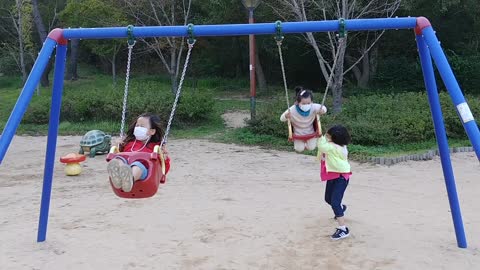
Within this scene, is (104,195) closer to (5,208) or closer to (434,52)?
(5,208)

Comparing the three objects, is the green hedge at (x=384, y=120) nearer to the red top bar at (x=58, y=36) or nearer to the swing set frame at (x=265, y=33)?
the swing set frame at (x=265, y=33)

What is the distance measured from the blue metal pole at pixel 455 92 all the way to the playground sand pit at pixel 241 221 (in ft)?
4.13

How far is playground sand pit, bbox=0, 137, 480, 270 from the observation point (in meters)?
4.79

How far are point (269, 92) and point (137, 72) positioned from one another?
9645 mm

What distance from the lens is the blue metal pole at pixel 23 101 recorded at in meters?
4.11

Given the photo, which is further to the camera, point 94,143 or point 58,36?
point 94,143

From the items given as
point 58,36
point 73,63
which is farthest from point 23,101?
point 73,63

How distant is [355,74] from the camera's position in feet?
70.3

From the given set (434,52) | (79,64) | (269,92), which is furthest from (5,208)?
(79,64)

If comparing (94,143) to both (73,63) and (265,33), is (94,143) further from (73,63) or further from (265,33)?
(73,63)

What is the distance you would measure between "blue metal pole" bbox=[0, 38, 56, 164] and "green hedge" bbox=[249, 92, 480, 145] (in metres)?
7.69

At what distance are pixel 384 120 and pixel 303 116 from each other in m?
6.93

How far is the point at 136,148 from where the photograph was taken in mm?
4691

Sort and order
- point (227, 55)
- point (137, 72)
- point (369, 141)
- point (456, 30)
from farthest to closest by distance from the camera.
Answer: point (137, 72) < point (227, 55) < point (456, 30) < point (369, 141)
